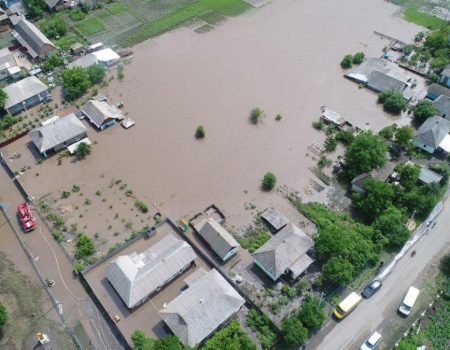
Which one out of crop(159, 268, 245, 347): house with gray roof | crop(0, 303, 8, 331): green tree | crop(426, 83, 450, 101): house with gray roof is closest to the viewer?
crop(159, 268, 245, 347): house with gray roof

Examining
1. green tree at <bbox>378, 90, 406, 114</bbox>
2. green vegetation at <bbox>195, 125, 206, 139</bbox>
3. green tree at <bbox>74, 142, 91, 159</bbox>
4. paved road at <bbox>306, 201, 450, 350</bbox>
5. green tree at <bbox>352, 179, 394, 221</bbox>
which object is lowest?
paved road at <bbox>306, 201, 450, 350</bbox>

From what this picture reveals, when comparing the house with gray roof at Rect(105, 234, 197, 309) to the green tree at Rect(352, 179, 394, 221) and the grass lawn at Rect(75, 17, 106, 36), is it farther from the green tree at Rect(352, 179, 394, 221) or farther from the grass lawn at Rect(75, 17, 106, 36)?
the grass lawn at Rect(75, 17, 106, 36)

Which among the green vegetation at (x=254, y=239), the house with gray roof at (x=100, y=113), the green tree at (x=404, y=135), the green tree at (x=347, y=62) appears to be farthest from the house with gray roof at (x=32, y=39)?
the green tree at (x=404, y=135)

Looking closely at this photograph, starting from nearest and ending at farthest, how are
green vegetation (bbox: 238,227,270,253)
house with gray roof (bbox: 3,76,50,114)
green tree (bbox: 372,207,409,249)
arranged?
green tree (bbox: 372,207,409,249) < green vegetation (bbox: 238,227,270,253) < house with gray roof (bbox: 3,76,50,114)

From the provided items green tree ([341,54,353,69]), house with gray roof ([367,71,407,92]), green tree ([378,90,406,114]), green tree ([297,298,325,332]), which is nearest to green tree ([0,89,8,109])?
green tree ([297,298,325,332])

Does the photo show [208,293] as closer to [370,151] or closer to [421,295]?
[421,295]

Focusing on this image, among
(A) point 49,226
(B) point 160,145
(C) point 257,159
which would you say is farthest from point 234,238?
(A) point 49,226

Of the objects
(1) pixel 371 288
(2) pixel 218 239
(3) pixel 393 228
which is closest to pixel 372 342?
(1) pixel 371 288
